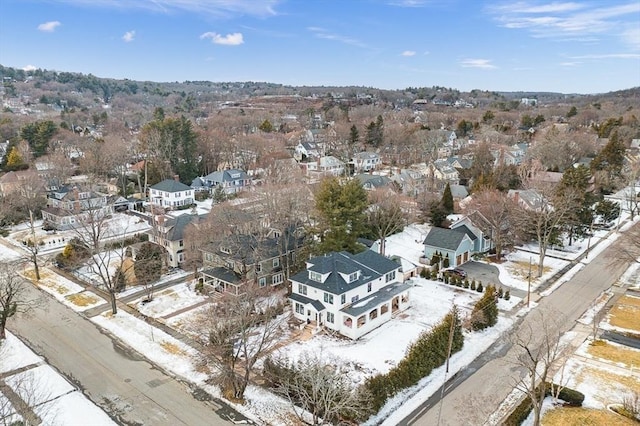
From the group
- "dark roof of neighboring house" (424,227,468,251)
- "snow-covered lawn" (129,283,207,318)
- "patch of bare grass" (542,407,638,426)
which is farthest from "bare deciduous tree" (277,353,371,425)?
"dark roof of neighboring house" (424,227,468,251)

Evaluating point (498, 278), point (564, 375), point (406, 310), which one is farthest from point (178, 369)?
point (498, 278)

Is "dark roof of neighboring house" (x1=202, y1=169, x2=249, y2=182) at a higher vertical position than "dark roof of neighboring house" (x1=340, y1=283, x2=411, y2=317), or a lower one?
higher

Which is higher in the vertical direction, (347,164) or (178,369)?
(347,164)

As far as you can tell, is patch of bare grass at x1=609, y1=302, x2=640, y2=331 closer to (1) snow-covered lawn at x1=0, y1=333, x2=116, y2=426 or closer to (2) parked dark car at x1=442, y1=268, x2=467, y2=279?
(2) parked dark car at x1=442, y1=268, x2=467, y2=279

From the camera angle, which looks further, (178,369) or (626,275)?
(626,275)

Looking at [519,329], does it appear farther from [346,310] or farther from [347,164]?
[347,164]

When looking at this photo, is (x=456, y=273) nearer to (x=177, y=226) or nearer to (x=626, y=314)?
(x=626, y=314)
